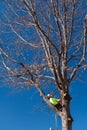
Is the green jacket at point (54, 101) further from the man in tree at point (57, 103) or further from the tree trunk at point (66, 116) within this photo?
the tree trunk at point (66, 116)

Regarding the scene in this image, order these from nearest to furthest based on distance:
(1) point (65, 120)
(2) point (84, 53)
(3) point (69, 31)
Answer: (1) point (65, 120)
(2) point (84, 53)
(3) point (69, 31)

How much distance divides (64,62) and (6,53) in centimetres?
194

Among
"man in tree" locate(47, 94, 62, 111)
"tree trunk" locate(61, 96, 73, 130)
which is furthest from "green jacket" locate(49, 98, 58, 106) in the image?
"tree trunk" locate(61, 96, 73, 130)

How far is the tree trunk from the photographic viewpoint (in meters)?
8.62

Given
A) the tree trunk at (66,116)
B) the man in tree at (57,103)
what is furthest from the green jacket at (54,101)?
the tree trunk at (66,116)

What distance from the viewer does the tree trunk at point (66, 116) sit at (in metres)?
8.62

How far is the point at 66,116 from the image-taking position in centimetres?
871

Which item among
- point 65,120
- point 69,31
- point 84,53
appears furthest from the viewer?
point 69,31

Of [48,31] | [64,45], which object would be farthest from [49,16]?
[64,45]

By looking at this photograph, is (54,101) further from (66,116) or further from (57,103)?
(66,116)

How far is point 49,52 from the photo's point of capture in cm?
950

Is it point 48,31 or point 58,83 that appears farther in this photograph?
point 48,31

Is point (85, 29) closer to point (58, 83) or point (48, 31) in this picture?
point (48, 31)

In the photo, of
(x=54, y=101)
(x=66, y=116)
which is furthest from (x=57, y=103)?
(x=66, y=116)
